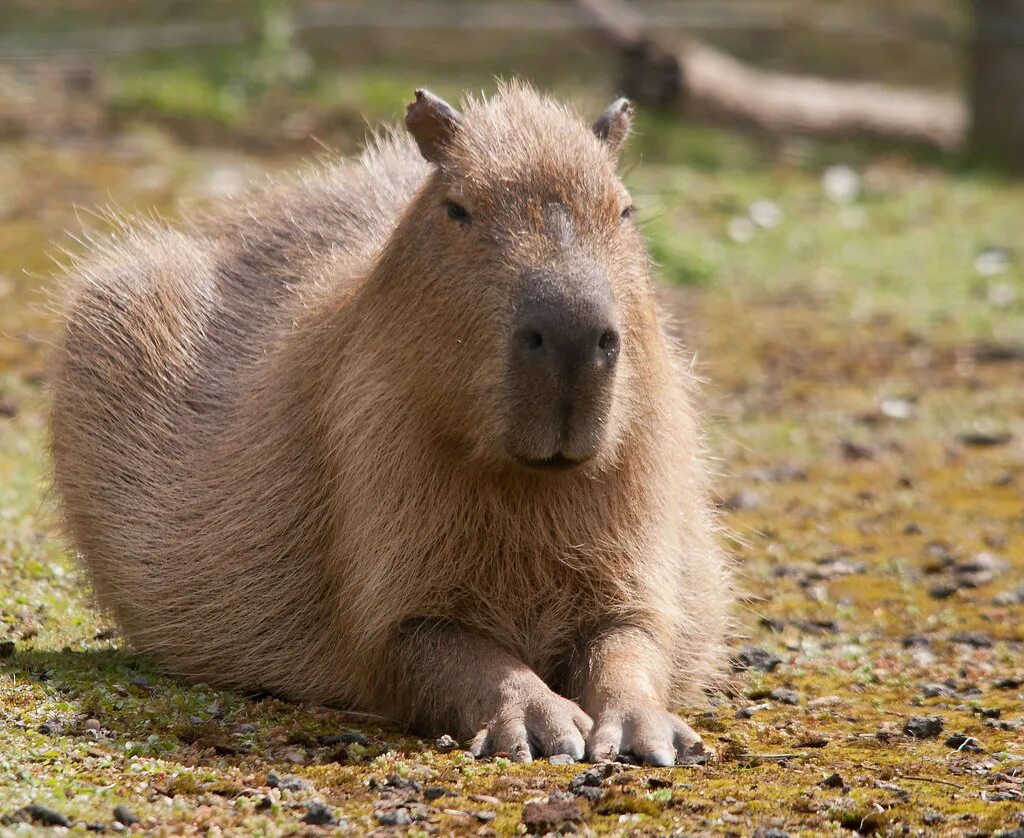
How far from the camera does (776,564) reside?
6035 mm

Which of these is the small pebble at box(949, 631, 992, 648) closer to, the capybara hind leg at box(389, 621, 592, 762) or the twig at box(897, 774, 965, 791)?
the twig at box(897, 774, 965, 791)

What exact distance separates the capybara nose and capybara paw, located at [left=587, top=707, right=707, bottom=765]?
0.80 m

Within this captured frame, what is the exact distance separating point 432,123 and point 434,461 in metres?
0.89

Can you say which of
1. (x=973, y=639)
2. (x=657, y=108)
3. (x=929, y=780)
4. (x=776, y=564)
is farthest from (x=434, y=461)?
(x=657, y=108)

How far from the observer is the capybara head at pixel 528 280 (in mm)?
3740

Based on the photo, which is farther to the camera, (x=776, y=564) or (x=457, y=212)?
(x=776, y=564)

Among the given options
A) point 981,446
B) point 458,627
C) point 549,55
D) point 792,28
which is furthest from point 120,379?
point 792,28

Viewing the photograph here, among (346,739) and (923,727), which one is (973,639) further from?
(346,739)

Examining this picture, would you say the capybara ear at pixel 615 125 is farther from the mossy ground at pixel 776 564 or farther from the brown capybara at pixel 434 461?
the mossy ground at pixel 776 564

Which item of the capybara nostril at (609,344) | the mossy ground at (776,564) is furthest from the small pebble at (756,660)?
the capybara nostril at (609,344)

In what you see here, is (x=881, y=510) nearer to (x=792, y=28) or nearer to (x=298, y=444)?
(x=298, y=444)

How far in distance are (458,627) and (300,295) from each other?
1.32 metres

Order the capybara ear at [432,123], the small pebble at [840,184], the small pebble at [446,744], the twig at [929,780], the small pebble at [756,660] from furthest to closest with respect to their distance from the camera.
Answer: the small pebble at [840,184] → the small pebble at [756,660] → the capybara ear at [432,123] → the small pebble at [446,744] → the twig at [929,780]

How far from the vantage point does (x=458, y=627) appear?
422 cm
